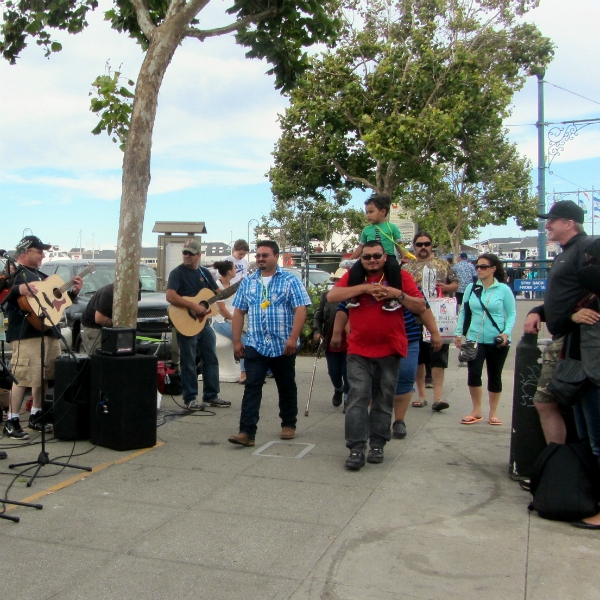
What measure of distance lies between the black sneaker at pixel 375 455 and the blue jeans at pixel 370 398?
0.03 m

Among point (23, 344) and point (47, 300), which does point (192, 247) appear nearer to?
point (47, 300)

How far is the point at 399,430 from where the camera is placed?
21.6 feet

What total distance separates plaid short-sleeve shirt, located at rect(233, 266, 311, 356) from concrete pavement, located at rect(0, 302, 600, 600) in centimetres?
97

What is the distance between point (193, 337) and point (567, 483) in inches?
184

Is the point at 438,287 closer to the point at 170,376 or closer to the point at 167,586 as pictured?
the point at 170,376

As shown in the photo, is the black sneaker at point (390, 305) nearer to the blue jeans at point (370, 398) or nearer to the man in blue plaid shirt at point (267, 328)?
the blue jeans at point (370, 398)

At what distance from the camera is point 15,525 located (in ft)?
13.9

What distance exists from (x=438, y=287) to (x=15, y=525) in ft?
17.6

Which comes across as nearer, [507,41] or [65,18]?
[65,18]

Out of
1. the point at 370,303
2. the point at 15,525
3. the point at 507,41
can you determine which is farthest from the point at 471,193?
the point at 15,525

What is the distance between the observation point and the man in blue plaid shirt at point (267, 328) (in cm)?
619

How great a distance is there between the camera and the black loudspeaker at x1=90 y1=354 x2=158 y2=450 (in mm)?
5945

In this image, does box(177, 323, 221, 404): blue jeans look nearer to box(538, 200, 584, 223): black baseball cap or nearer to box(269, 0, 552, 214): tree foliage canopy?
box(538, 200, 584, 223): black baseball cap

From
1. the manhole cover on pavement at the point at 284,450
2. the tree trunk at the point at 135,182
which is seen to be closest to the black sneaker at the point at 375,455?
the manhole cover on pavement at the point at 284,450
